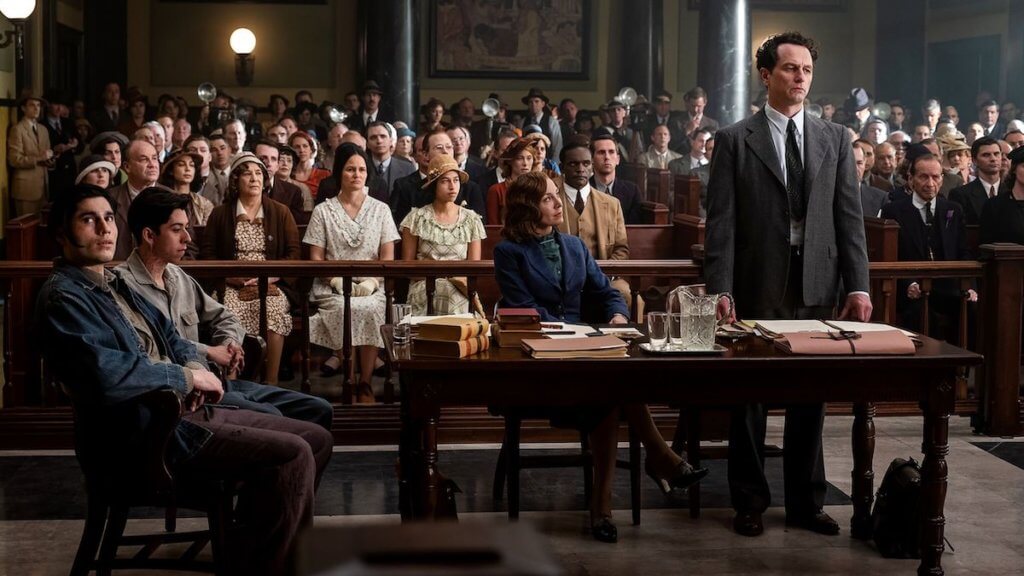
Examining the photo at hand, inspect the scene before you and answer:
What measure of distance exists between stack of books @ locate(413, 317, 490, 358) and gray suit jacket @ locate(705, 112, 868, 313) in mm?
997

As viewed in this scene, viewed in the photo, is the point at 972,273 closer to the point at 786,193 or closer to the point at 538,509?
the point at 786,193

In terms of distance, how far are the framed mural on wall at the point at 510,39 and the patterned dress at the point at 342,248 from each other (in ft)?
43.7

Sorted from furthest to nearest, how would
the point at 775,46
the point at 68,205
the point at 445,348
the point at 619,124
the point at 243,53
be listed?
the point at 243,53 < the point at 619,124 < the point at 775,46 < the point at 445,348 < the point at 68,205

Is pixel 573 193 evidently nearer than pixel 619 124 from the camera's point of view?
Yes

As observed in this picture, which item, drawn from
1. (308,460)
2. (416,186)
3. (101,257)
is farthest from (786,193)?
(416,186)

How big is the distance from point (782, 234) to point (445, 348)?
1.27m

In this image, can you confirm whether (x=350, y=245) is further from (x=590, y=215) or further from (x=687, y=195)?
(x=687, y=195)

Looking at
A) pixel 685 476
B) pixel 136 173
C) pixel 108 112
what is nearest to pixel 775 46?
pixel 685 476

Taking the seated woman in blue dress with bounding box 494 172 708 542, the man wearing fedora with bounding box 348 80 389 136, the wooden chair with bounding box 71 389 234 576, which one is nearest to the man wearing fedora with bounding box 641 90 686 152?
the man wearing fedora with bounding box 348 80 389 136

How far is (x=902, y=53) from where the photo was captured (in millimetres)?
20719

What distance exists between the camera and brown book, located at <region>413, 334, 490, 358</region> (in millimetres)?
3471

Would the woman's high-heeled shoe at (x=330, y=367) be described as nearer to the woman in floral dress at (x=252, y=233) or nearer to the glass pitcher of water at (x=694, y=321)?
the woman in floral dress at (x=252, y=233)

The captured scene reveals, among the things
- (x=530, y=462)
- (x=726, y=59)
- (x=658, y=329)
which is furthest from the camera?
→ (x=726, y=59)

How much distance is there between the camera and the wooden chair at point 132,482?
332 centimetres
